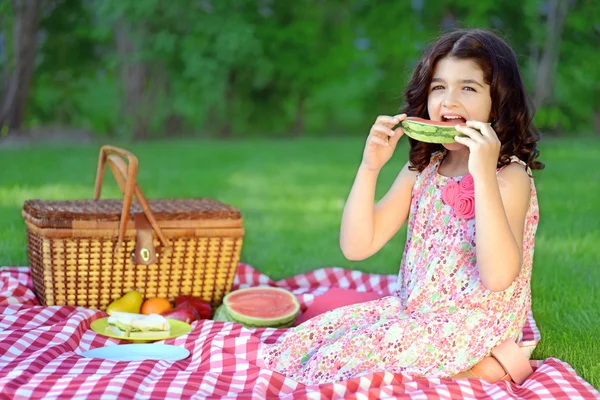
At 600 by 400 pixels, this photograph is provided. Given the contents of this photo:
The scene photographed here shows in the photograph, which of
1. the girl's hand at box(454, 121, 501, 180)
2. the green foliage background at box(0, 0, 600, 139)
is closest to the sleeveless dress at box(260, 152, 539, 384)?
the girl's hand at box(454, 121, 501, 180)

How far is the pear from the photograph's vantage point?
374 centimetres

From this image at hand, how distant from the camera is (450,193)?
3090 millimetres

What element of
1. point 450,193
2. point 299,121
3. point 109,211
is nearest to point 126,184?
point 109,211

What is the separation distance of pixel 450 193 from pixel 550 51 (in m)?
13.9

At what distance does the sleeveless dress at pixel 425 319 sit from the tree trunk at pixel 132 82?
12.3 m

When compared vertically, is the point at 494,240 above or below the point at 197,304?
above

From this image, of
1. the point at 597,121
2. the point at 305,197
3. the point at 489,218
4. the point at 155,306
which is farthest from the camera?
the point at 597,121

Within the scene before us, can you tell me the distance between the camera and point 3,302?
12.2 feet

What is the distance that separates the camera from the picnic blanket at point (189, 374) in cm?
261

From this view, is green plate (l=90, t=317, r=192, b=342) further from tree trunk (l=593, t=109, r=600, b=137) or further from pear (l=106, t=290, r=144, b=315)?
tree trunk (l=593, t=109, r=600, b=137)

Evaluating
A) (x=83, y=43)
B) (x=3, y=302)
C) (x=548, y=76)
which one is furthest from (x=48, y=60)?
(x=3, y=302)

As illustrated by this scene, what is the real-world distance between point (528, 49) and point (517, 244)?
1595 centimetres

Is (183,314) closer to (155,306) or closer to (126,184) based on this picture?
(155,306)

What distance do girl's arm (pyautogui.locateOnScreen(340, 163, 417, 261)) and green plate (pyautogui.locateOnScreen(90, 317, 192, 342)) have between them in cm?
74
